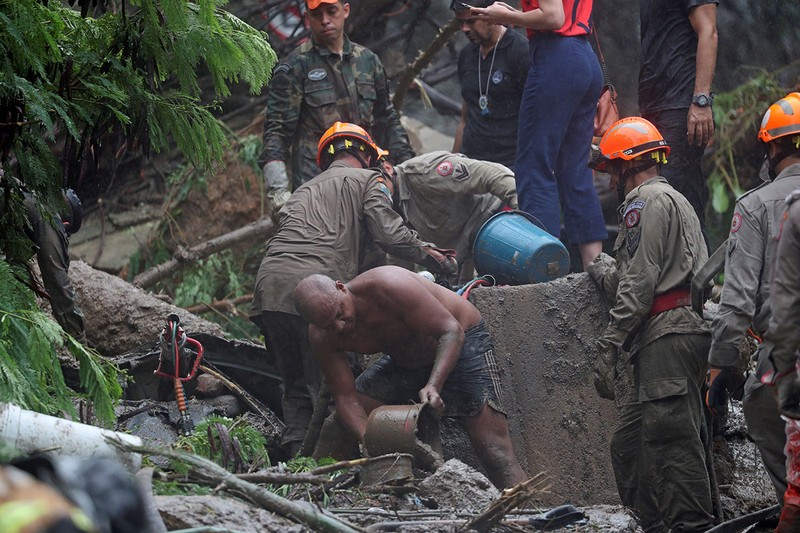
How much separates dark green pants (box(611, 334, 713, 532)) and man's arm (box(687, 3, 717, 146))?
1673 mm

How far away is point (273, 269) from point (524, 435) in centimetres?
191

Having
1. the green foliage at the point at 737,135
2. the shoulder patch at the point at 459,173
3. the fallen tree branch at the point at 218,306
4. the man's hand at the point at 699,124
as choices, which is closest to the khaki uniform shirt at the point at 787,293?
the man's hand at the point at 699,124

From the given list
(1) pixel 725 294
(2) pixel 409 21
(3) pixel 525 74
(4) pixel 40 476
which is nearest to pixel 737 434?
(1) pixel 725 294

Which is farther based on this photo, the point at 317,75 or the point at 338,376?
the point at 317,75

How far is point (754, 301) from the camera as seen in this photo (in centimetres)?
421

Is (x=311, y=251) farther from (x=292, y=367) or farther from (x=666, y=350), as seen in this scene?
(x=666, y=350)

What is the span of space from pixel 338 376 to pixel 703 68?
292cm

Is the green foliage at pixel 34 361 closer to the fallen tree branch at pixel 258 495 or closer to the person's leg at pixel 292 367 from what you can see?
the fallen tree branch at pixel 258 495

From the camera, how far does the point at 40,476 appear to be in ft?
6.28

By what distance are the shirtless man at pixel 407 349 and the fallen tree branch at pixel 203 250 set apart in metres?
4.16

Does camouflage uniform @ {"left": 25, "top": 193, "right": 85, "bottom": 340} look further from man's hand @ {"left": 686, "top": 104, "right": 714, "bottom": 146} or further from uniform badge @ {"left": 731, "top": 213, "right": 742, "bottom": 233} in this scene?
uniform badge @ {"left": 731, "top": 213, "right": 742, "bottom": 233}

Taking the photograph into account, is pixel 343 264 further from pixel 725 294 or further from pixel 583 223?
pixel 725 294

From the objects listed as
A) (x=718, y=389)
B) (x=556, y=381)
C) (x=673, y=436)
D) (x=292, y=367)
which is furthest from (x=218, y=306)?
Result: (x=718, y=389)

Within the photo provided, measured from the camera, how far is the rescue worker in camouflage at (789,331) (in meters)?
3.47
